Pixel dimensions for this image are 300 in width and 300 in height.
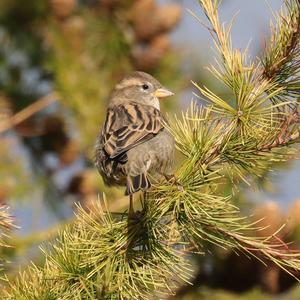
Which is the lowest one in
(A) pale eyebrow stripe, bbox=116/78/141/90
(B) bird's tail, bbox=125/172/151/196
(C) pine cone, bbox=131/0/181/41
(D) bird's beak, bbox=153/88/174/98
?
(B) bird's tail, bbox=125/172/151/196

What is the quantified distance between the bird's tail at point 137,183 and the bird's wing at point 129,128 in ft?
1.11

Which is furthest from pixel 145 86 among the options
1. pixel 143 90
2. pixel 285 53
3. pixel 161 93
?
pixel 285 53

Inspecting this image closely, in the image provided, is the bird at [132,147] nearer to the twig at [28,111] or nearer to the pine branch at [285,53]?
the pine branch at [285,53]

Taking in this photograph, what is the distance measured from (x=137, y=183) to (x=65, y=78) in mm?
2686

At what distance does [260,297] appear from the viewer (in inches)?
186

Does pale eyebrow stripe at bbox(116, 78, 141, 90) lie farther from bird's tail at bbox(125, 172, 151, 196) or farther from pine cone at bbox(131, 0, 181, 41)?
bird's tail at bbox(125, 172, 151, 196)

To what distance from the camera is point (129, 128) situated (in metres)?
4.35

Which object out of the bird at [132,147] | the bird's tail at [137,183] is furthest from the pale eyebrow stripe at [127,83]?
Answer: the bird's tail at [137,183]

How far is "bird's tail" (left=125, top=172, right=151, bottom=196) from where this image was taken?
352 centimetres

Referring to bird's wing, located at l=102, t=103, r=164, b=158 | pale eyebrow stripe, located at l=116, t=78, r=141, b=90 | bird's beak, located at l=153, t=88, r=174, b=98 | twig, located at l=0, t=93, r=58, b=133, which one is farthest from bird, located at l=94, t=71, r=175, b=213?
twig, located at l=0, t=93, r=58, b=133

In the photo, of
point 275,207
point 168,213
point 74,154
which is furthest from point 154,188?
point 74,154

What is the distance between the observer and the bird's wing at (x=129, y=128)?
421cm

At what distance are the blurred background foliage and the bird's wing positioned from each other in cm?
141

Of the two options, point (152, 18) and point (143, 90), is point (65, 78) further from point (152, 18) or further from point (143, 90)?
point (143, 90)
